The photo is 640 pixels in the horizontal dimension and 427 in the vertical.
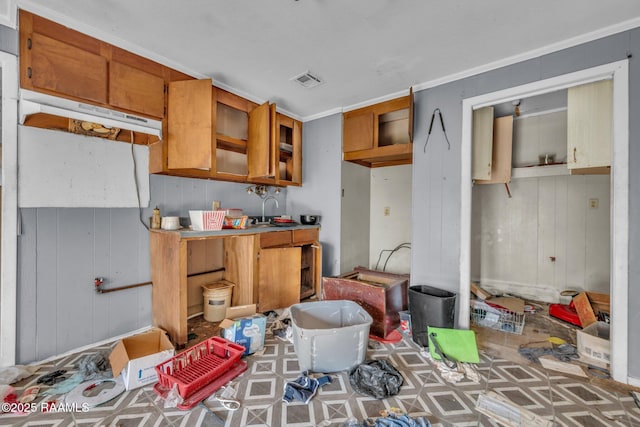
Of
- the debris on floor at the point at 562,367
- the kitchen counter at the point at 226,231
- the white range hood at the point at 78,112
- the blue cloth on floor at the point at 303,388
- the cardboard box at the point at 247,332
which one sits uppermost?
the white range hood at the point at 78,112

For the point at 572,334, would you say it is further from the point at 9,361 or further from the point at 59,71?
the point at 59,71

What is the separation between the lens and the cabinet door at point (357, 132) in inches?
114

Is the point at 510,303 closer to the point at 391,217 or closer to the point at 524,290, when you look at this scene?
the point at 524,290

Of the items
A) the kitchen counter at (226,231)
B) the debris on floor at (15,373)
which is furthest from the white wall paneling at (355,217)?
the debris on floor at (15,373)

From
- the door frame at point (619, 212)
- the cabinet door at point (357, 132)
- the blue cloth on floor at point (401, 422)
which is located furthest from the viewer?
the cabinet door at point (357, 132)

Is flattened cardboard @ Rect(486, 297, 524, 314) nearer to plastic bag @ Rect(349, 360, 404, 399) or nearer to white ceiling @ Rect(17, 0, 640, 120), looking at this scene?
plastic bag @ Rect(349, 360, 404, 399)

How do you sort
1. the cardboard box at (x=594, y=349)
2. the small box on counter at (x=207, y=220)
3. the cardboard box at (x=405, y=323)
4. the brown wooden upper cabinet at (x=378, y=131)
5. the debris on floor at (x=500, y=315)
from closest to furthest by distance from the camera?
1. the cardboard box at (x=594, y=349)
2. the small box on counter at (x=207, y=220)
3. the cardboard box at (x=405, y=323)
4. the debris on floor at (x=500, y=315)
5. the brown wooden upper cabinet at (x=378, y=131)

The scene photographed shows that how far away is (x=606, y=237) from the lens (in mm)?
2912

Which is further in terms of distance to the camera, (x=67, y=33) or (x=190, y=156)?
(x=190, y=156)

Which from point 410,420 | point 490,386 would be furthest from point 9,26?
point 490,386

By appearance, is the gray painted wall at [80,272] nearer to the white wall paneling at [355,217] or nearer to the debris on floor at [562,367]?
the white wall paneling at [355,217]

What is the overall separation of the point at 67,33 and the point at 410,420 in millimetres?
3096

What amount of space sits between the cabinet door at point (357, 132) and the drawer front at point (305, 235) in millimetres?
1044

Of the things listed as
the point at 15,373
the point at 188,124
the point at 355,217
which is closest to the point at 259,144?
the point at 188,124
